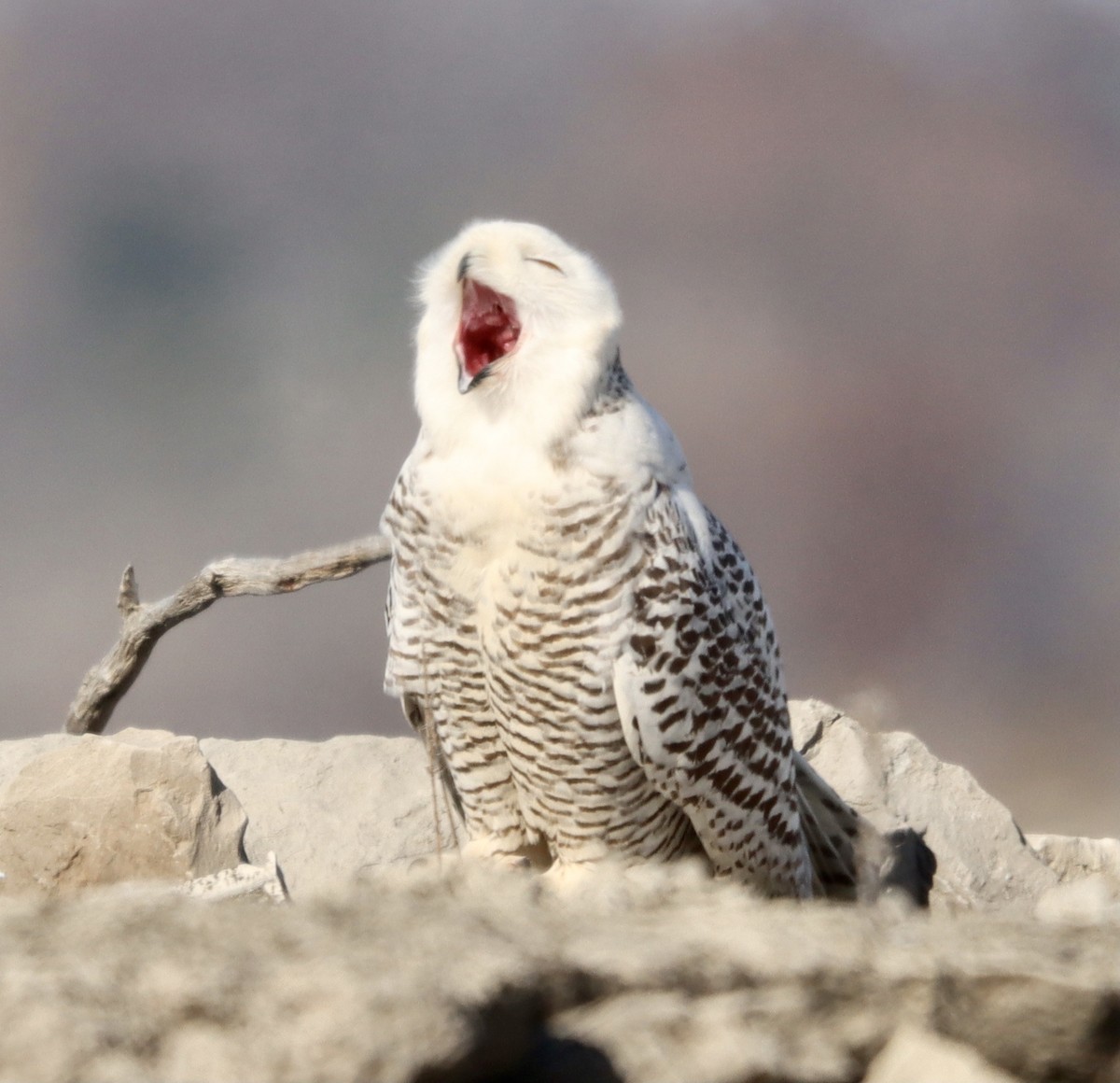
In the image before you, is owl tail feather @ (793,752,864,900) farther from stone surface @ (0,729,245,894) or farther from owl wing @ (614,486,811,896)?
stone surface @ (0,729,245,894)

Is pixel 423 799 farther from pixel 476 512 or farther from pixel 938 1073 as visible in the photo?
pixel 938 1073

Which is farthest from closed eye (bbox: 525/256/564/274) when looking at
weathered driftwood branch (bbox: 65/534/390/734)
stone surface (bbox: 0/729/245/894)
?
A: weathered driftwood branch (bbox: 65/534/390/734)

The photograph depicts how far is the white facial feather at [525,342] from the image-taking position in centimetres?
292

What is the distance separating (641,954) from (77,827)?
3.34 metres

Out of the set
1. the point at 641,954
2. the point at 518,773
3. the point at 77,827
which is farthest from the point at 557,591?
the point at 77,827

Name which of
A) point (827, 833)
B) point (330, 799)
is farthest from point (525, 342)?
point (330, 799)

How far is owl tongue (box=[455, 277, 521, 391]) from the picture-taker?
9.82 ft

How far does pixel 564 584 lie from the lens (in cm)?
294

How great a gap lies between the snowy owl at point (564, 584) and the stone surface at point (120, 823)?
1.48 meters

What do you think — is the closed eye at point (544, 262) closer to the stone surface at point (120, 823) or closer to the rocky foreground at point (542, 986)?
the rocky foreground at point (542, 986)

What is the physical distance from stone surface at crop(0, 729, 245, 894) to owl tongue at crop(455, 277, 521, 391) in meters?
2.18

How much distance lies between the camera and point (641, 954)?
1.69 metres

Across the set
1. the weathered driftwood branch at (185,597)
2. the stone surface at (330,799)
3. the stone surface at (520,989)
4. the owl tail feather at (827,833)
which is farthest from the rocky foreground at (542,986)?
the weathered driftwood branch at (185,597)

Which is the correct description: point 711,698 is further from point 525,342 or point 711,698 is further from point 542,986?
point 542,986
